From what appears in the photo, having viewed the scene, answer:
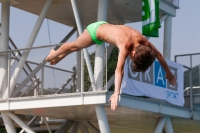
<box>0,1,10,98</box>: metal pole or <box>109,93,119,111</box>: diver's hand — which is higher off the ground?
<box>0,1,10,98</box>: metal pole

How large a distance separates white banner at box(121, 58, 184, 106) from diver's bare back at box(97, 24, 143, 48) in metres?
7.32

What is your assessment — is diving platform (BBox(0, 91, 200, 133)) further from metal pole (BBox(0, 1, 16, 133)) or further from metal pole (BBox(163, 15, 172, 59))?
metal pole (BBox(163, 15, 172, 59))

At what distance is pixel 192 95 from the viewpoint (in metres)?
22.5

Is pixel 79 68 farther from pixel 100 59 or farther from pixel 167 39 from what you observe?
pixel 167 39

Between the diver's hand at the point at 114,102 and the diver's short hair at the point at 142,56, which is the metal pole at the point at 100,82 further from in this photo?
the diver's hand at the point at 114,102

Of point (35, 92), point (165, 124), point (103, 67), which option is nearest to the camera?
point (103, 67)

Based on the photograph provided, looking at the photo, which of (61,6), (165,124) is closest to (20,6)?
(61,6)

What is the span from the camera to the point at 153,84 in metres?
19.9

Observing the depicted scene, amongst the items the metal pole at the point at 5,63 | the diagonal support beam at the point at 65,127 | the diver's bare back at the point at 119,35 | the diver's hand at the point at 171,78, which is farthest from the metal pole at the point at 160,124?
the diver's bare back at the point at 119,35

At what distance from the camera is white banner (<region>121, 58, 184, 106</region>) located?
60.9ft

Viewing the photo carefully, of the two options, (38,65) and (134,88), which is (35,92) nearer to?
(38,65)

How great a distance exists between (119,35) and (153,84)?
388 inches

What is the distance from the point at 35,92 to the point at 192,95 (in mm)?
6068

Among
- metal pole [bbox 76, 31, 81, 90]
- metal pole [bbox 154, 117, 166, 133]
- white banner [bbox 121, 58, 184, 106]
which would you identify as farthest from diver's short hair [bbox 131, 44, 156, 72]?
metal pole [bbox 154, 117, 166, 133]
